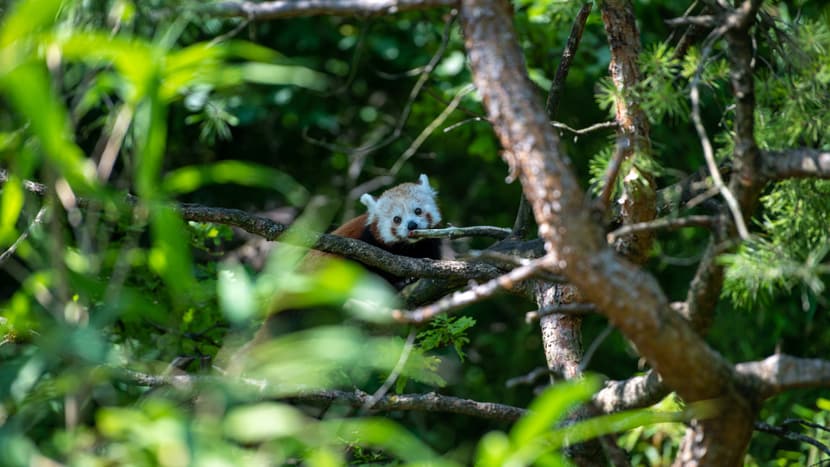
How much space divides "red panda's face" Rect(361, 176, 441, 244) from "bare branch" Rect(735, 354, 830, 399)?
3698 mm

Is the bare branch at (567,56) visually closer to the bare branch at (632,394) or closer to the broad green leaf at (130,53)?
the bare branch at (632,394)

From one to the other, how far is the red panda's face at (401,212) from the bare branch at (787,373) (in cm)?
370

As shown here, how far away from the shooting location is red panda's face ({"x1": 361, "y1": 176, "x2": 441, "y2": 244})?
5.70m

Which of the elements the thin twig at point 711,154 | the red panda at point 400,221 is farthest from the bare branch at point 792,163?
the red panda at point 400,221

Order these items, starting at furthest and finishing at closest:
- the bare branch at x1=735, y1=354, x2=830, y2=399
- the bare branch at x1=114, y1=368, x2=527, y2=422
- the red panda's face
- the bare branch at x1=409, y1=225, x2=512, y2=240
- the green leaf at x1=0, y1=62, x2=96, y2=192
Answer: the red panda's face → the bare branch at x1=409, y1=225, x2=512, y2=240 → the bare branch at x1=114, y1=368, x2=527, y2=422 → the bare branch at x1=735, y1=354, x2=830, y2=399 → the green leaf at x1=0, y1=62, x2=96, y2=192

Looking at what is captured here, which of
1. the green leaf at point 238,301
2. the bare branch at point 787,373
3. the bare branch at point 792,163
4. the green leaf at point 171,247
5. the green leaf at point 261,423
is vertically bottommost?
the green leaf at point 261,423

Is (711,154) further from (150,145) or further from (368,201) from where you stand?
(368,201)

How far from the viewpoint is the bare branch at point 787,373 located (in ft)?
6.26

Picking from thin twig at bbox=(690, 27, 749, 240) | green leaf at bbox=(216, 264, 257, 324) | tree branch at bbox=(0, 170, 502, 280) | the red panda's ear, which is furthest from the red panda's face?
green leaf at bbox=(216, 264, 257, 324)

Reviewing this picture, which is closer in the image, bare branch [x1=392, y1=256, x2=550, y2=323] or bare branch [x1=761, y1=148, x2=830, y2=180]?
bare branch [x1=392, y1=256, x2=550, y2=323]

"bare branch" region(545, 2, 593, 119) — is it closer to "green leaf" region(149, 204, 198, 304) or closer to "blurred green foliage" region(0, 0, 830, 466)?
"blurred green foliage" region(0, 0, 830, 466)

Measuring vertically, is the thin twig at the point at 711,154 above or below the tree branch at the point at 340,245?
above

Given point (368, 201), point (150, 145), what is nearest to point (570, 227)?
point (150, 145)

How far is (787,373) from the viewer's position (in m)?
1.93
